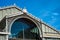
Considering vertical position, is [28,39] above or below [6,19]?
below

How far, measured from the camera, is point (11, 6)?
37.0m

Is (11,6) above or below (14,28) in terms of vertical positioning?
above

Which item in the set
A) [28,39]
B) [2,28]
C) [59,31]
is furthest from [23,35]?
[59,31]

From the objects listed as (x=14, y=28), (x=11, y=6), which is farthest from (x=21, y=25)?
(x=11, y=6)

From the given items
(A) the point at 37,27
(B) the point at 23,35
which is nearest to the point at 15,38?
(B) the point at 23,35

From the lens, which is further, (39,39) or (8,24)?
(39,39)

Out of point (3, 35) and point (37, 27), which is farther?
point (37, 27)

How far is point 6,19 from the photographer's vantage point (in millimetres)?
33219

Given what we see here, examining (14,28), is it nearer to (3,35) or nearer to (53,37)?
(3,35)

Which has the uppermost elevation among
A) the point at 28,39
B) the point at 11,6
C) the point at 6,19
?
the point at 11,6

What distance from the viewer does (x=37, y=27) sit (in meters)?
35.1

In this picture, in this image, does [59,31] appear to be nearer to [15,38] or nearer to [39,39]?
[39,39]

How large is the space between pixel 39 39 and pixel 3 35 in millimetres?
5278

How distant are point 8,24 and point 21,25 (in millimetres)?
2124
